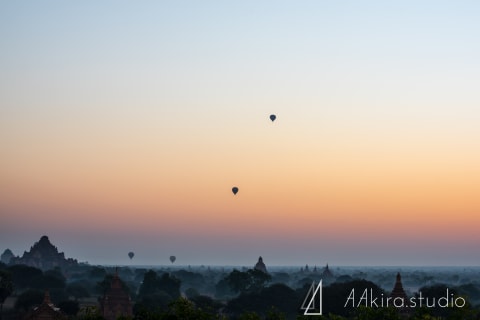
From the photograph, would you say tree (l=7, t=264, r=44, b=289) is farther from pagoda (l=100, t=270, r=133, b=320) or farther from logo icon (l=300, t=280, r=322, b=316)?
pagoda (l=100, t=270, r=133, b=320)

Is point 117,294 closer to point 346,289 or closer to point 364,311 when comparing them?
point 346,289

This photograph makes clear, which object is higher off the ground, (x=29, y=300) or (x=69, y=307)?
(x=29, y=300)

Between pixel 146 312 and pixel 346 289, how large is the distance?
75.5 m

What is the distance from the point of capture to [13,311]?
13625 centimetres

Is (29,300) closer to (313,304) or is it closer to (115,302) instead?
(115,302)

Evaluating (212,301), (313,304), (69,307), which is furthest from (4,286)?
(313,304)

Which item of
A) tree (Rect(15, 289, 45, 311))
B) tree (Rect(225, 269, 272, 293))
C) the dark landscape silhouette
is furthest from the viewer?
tree (Rect(225, 269, 272, 293))

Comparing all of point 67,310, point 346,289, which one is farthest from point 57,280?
point 346,289

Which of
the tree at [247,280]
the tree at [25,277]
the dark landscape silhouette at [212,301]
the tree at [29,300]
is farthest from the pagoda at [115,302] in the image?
the tree at [25,277]

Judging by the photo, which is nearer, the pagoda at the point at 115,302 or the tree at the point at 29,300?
the pagoda at the point at 115,302

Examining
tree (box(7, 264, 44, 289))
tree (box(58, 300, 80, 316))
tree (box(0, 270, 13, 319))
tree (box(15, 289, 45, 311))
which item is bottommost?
tree (box(58, 300, 80, 316))

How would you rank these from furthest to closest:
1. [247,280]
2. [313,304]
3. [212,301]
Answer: [247,280] < [212,301] < [313,304]

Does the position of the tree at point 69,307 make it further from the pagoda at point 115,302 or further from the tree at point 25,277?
the tree at point 25,277

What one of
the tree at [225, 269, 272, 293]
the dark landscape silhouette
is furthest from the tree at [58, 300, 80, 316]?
the tree at [225, 269, 272, 293]
